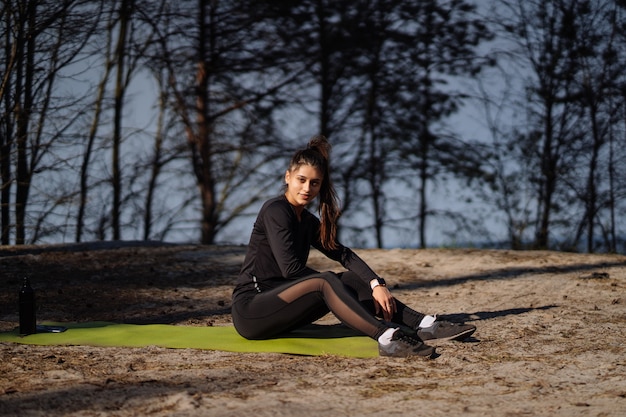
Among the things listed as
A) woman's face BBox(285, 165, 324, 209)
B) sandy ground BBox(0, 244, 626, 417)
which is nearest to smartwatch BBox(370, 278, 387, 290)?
sandy ground BBox(0, 244, 626, 417)

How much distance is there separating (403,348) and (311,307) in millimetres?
636

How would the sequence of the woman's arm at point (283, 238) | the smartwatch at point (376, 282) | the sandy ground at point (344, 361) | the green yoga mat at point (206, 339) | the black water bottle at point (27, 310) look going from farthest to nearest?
the black water bottle at point (27, 310), the green yoga mat at point (206, 339), the smartwatch at point (376, 282), the woman's arm at point (283, 238), the sandy ground at point (344, 361)

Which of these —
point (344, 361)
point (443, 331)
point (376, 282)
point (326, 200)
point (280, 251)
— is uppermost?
point (326, 200)

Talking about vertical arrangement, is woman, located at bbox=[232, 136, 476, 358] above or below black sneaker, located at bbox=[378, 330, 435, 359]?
above

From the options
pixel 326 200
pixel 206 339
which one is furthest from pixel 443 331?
pixel 206 339

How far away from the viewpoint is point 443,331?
479cm

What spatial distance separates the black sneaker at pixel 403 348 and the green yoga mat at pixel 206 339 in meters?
0.19

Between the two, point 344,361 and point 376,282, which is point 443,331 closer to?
point 376,282

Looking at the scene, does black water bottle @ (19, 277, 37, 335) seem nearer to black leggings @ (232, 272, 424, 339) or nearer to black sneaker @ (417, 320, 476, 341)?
black leggings @ (232, 272, 424, 339)

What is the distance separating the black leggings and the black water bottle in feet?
5.23

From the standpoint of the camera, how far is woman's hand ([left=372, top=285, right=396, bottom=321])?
461 cm

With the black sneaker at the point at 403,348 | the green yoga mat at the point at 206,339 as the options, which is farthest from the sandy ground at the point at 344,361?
the green yoga mat at the point at 206,339

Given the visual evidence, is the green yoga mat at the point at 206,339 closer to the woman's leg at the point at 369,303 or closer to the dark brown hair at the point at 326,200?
the woman's leg at the point at 369,303

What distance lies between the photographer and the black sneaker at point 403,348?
4453 mm
